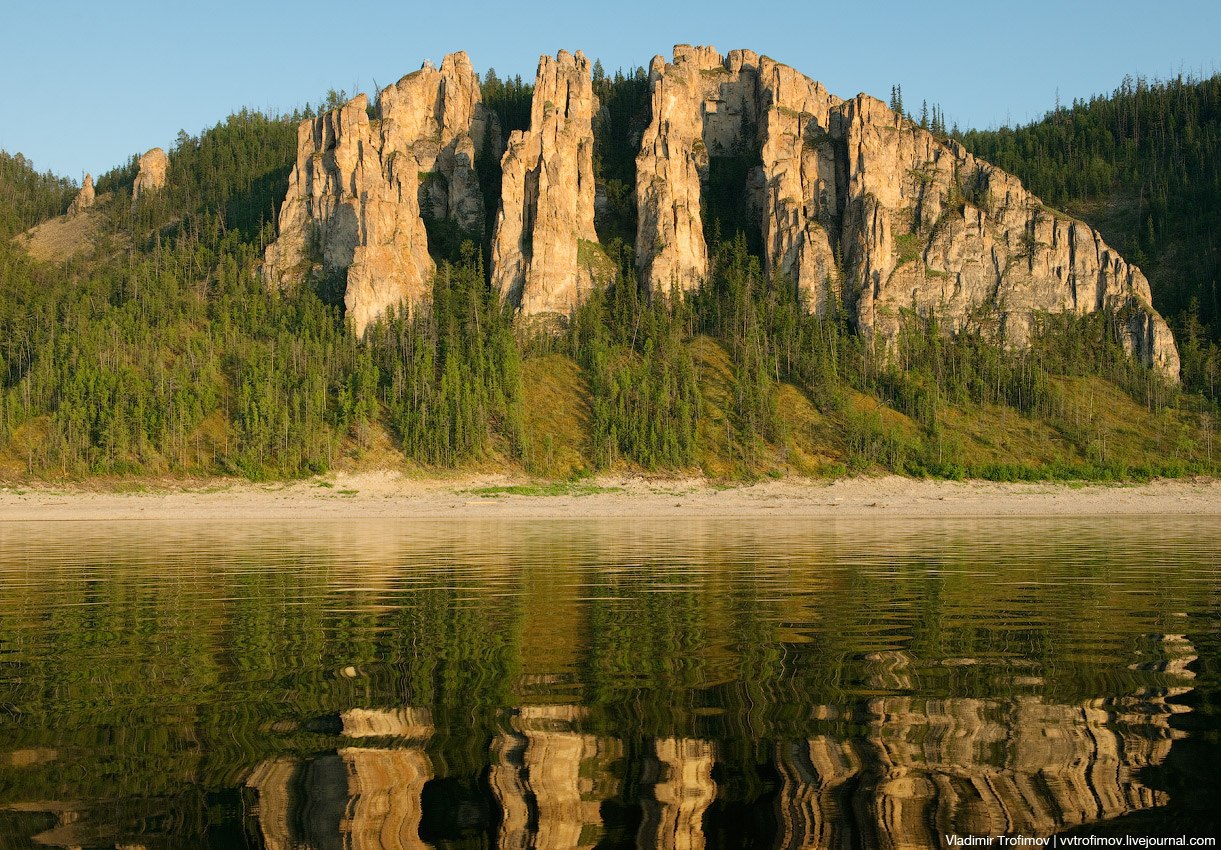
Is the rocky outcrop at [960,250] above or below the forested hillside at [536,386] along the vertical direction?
above

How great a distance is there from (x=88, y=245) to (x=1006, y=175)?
586 ft

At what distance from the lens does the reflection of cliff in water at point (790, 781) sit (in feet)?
23.1

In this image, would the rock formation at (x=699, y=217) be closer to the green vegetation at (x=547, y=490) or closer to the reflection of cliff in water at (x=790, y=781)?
the green vegetation at (x=547, y=490)

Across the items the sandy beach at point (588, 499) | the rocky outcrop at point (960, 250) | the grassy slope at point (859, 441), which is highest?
the rocky outcrop at point (960, 250)

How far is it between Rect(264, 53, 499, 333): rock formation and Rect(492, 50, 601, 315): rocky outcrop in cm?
1414

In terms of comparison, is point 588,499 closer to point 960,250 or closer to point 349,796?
point 349,796

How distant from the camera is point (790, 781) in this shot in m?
7.99

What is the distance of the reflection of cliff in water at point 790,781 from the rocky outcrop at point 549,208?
5735 inches

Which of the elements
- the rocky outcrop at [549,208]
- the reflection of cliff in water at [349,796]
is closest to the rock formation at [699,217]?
the rocky outcrop at [549,208]

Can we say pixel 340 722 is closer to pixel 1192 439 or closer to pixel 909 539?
pixel 909 539

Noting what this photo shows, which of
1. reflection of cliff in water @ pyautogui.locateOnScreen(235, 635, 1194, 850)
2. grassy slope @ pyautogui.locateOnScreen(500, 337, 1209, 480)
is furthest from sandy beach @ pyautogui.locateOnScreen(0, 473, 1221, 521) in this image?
reflection of cliff in water @ pyautogui.locateOnScreen(235, 635, 1194, 850)

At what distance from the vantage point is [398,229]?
157375 mm

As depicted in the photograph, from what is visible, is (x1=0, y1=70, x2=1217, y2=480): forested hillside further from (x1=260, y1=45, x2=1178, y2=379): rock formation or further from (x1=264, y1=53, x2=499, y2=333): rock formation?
(x1=264, y1=53, x2=499, y2=333): rock formation

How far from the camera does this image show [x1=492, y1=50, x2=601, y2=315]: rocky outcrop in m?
157
